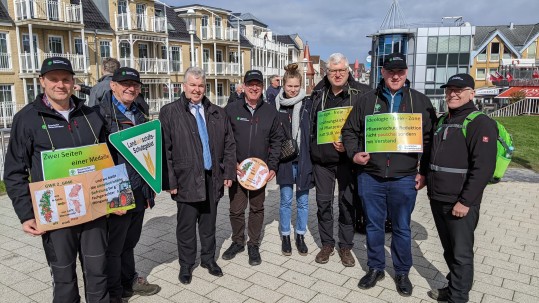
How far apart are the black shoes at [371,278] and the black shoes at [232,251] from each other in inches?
63.9

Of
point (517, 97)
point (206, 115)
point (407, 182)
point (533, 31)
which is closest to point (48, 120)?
point (206, 115)

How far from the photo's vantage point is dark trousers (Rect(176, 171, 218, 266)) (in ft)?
14.4

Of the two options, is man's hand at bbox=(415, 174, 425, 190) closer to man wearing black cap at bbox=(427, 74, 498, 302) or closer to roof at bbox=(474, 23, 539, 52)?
man wearing black cap at bbox=(427, 74, 498, 302)

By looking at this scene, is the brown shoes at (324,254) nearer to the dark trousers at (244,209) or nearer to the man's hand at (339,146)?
the dark trousers at (244,209)

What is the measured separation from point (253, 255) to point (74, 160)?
2.56 metres

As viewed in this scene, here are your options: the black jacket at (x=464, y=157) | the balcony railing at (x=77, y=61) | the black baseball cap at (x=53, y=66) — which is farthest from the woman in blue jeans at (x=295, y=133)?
the balcony railing at (x=77, y=61)

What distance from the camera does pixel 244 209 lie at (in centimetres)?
502

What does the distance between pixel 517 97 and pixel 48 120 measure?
38373 mm

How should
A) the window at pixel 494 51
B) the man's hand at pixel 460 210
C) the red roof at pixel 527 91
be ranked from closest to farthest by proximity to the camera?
1. the man's hand at pixel 460 210
2. the red roof at pixel 527 91
3. the window at pixel 494 51

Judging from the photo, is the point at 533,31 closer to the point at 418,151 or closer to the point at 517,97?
the point at 517,97

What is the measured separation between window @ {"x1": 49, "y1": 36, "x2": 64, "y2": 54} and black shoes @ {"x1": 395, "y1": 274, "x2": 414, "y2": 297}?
2920 cm

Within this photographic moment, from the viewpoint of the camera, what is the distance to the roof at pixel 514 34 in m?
59.3

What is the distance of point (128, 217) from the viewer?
12.2 feet

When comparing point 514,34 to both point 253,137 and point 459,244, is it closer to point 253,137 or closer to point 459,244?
point 253,137
